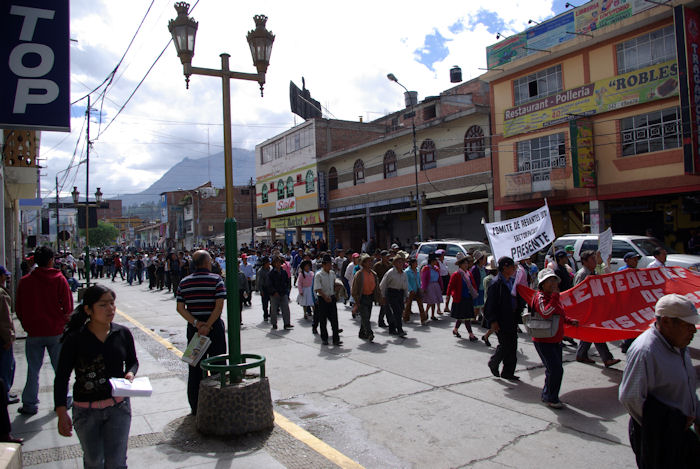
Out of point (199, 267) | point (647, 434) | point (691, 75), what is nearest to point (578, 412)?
point (647, 434)

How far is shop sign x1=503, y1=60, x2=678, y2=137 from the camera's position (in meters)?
19.1

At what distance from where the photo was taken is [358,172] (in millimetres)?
35406

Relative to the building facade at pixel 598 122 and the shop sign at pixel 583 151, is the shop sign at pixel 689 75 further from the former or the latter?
the shop sign at pixel 583 151

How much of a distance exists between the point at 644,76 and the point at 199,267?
20.2m

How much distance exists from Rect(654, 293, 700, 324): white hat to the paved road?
73.7 inches

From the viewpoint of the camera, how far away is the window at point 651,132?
62.4 feet

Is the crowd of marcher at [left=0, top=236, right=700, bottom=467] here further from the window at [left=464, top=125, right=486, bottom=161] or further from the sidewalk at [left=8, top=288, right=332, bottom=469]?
the window at [left=464, top=125, right=486, bottom=161]

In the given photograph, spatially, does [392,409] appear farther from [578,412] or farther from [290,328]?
[290,328]

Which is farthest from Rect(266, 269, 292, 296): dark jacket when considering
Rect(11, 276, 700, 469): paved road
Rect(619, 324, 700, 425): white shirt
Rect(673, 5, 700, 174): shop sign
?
Rect(673, 5, 700, 174): shop sign

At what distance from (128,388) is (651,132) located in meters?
21.6

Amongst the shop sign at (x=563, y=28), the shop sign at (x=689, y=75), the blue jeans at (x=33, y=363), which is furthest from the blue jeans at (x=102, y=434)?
the shop sign at (x=563, y=28)

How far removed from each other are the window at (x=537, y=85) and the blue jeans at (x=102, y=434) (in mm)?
23504

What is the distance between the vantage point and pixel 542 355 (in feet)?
19.1

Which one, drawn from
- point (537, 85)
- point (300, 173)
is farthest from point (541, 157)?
point (300, 173)
